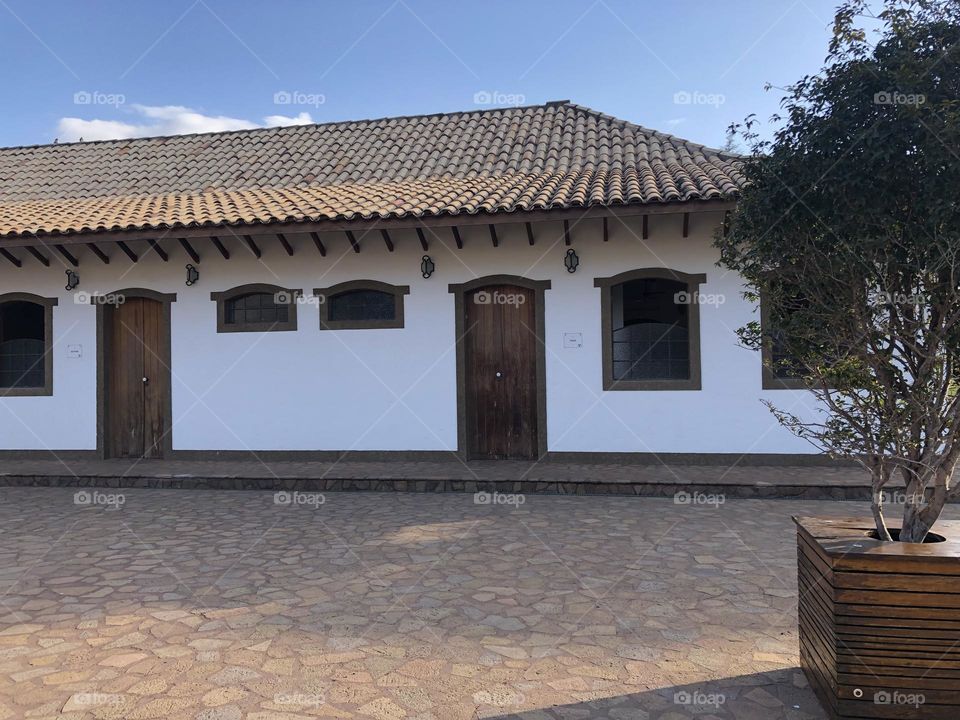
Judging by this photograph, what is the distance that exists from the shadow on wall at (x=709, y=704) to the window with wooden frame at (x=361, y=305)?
23.6ft

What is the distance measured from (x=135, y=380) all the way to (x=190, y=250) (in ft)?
7.41

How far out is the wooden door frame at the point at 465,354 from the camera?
31.3ft

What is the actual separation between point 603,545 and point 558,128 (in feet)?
29.2

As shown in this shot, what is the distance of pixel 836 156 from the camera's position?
309 centimetres

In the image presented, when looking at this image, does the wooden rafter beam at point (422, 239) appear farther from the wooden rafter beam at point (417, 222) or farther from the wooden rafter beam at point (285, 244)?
the wooden rafter beam at point (285, 244)

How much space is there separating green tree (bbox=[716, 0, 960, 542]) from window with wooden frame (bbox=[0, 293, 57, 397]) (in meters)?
10.7

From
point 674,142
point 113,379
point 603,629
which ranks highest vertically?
point 674,142

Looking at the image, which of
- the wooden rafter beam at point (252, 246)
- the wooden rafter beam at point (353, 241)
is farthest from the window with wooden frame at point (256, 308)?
the wooden rafter beam at point (353, 241)

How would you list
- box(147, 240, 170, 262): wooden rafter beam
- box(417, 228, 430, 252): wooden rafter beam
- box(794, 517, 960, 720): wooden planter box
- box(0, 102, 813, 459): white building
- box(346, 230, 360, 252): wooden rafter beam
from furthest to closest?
box(147, 240, 170, 262): wooden rafter beam → box(346, 230, 360, 252): wooden rafter beam → box(417, 228, 430, 252): wooden rafter beam → box(0, 102, 813, 459): white building → box(794, 517, 960, 720): wooden planter box

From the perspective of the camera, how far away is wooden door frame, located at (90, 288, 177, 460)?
1036 centimetres

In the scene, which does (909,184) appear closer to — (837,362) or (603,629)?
(837,362)

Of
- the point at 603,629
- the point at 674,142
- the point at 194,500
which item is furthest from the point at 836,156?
the point at 674,142

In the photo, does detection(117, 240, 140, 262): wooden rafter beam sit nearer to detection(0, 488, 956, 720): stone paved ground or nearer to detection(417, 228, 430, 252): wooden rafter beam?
detection(417, 228, 430, 252): wooden rafter beam

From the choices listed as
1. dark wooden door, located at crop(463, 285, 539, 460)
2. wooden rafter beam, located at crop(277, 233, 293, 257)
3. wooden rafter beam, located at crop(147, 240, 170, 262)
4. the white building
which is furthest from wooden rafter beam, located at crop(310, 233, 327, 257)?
wooden rafter beam, located at crop(147, 240, 170, 262)
